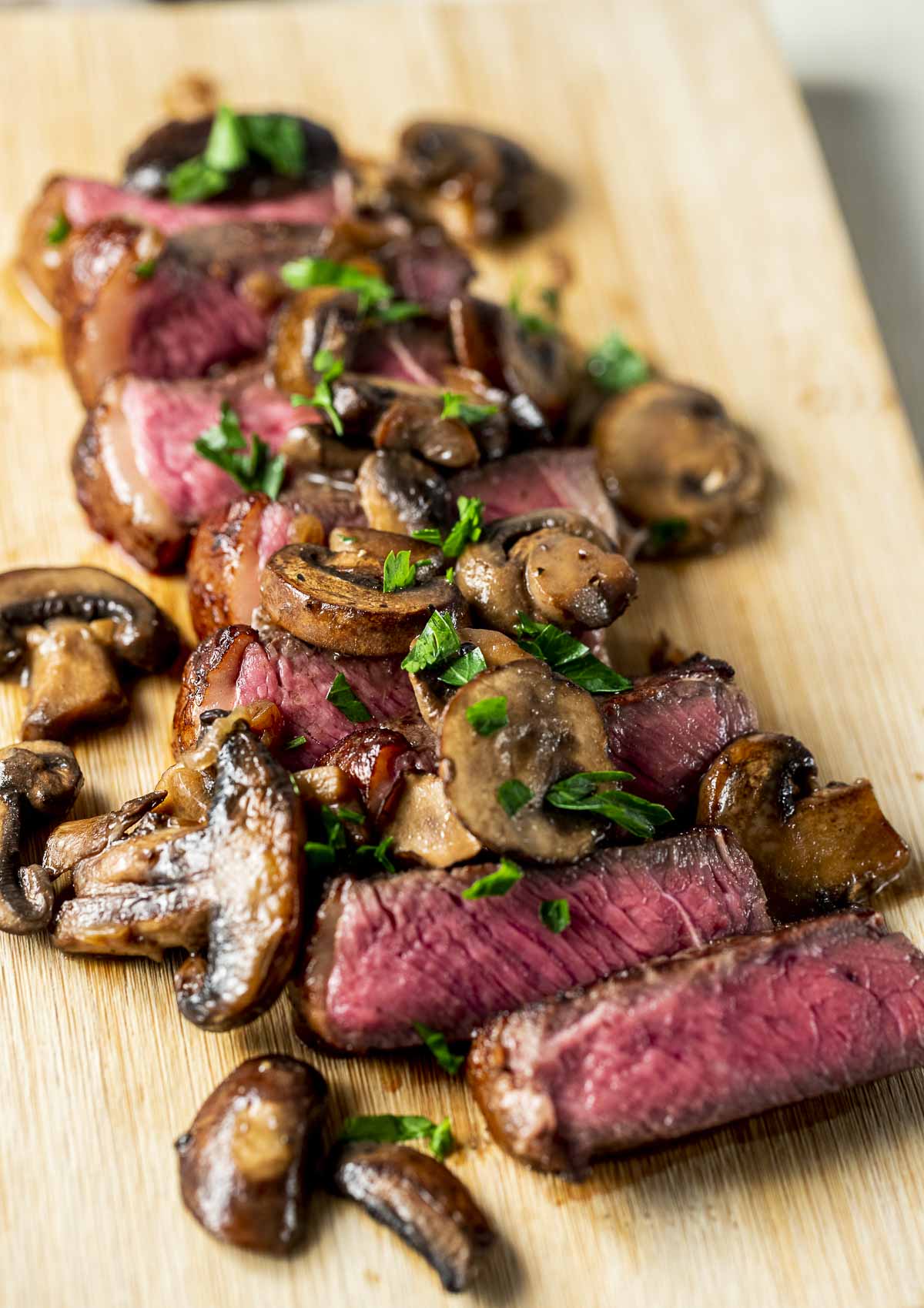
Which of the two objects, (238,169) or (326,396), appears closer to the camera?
(326,396)

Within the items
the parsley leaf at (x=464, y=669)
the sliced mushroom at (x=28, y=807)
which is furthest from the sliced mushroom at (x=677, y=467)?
the sliced mushroom at (x=28, y=807)

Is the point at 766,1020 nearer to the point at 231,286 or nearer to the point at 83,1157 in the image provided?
the point at 83,1157

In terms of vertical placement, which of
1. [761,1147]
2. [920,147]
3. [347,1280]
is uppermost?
[920,147]

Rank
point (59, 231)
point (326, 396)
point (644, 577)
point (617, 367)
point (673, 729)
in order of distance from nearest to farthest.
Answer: point (673, 729), point (326, 396), point (644, 577), point (59, 231), point (617, 367)

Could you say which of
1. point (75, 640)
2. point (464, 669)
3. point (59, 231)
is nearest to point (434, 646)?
→ point (464, 669)

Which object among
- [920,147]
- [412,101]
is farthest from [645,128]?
[920,147]

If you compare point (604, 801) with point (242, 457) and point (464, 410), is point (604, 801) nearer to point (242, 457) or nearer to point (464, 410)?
point (464, 410)

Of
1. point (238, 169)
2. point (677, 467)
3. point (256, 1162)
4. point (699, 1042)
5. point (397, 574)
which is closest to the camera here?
point (256, 1162)
